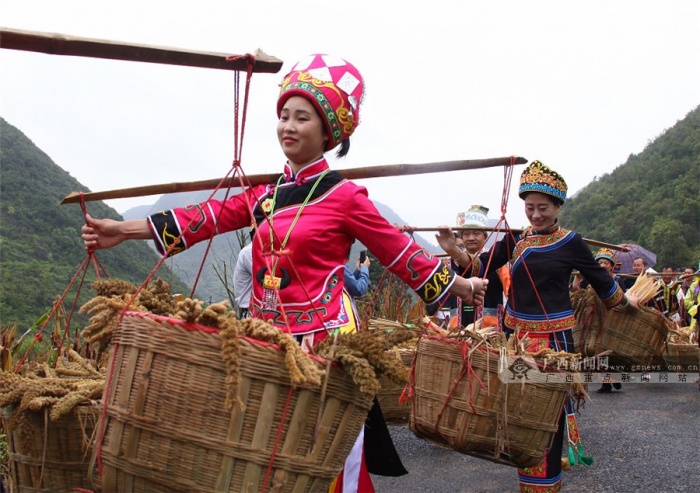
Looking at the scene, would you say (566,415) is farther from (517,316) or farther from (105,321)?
(105,321)

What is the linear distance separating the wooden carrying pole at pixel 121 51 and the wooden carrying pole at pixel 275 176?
389mm

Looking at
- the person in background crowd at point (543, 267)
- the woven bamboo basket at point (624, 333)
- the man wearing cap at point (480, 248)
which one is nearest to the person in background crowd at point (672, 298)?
the woven bamboo basket at point (624, 333)

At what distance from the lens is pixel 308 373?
6.04ft

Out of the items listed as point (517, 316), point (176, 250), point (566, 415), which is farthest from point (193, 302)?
point (566, 415)

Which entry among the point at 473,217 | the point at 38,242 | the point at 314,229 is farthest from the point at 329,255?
the point at 38,242

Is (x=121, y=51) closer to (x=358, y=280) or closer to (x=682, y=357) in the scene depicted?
(x=358, y=280)

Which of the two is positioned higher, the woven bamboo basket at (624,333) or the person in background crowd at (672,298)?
the person in background crowd at (672,298)

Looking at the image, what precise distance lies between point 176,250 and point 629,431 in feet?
19.3

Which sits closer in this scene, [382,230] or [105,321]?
[105,321]

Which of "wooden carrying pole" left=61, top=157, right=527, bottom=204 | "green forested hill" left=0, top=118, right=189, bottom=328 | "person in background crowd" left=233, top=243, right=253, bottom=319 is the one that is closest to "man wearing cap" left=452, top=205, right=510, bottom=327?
"person in background crowd" left=233, top=243, right=253, bottom=319

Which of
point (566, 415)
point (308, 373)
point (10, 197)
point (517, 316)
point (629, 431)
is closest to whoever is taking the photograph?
point (308, 373)

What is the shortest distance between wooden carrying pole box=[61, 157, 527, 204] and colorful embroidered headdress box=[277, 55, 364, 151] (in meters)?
0.37

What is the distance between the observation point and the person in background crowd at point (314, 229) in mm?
2688

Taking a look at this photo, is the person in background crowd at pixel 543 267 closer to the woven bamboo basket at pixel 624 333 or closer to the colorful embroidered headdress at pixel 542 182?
the colorful embroidered headdress at pixel 542 182
